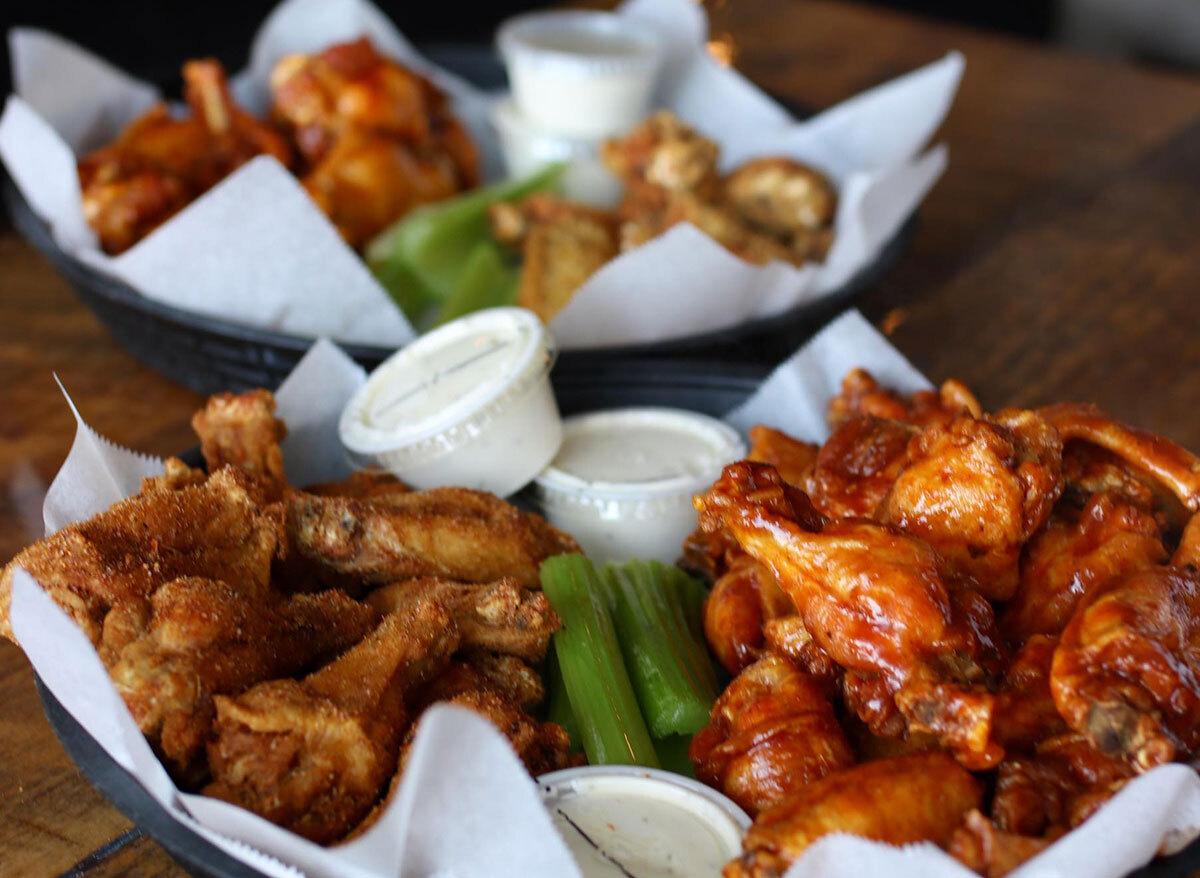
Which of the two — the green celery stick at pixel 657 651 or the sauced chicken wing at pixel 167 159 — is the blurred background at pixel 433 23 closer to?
the sauced chicken wing at pixel 167 159

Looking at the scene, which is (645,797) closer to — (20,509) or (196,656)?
(196,656)

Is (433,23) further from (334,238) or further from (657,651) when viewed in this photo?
(657,651)

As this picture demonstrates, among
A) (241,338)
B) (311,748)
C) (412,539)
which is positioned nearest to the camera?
(311,748)

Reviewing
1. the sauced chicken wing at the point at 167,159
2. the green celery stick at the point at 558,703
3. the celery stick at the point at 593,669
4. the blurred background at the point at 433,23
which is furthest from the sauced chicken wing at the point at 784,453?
the blurred background at the point at 433,23

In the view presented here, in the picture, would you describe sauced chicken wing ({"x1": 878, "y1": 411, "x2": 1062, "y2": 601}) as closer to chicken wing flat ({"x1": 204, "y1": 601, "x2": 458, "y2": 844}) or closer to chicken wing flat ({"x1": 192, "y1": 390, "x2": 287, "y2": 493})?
chicken wing flat ({"x1": 204, "y1": 601, "x2": 458, "y2": 844})

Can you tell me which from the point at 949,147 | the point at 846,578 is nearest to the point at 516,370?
the point at 846,578

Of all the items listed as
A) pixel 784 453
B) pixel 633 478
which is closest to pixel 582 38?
pixel 633 478
